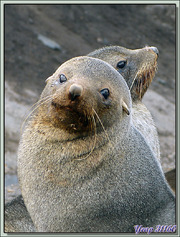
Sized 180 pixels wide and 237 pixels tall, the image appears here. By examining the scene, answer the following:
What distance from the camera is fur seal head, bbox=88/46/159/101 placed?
7426mm

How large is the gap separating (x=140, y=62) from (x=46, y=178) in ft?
10.9

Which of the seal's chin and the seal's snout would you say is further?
the seal's chin

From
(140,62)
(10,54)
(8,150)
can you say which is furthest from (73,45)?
(140,62)

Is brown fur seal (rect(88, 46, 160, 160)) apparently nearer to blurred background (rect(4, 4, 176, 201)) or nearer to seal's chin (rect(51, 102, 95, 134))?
seal's chin (rect(51, 102, 95, 134))

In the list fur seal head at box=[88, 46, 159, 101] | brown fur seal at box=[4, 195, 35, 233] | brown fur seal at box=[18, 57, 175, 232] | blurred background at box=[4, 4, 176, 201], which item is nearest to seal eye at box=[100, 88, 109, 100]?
brown fur seal at box=[18, 57, 175, 232]

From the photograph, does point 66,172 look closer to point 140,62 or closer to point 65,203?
point 65,203

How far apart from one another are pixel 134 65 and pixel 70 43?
331 inches

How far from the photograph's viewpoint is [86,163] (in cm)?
503

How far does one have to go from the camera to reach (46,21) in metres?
16.1

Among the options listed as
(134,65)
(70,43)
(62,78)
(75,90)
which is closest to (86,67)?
(62,78)

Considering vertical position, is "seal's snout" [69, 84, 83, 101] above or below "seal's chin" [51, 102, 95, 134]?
above

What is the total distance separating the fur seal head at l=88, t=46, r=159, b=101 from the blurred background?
3.12 metres

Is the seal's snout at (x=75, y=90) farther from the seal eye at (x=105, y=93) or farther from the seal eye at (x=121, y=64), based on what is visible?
the seal eye at (x=121, y=64)

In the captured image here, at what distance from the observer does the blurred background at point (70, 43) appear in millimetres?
11602
